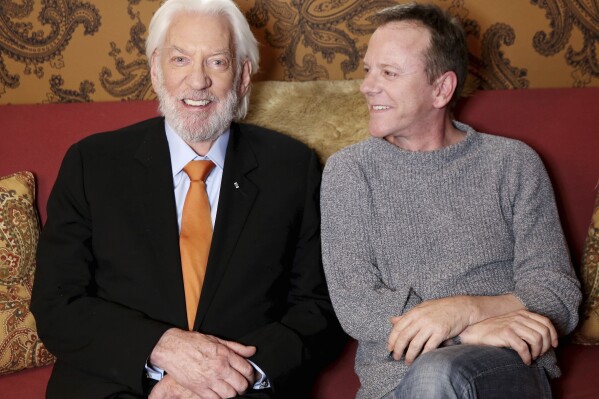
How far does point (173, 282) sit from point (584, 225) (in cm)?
119

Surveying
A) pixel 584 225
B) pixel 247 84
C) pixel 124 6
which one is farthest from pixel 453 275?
pixel 124 6

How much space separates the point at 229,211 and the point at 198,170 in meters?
0.14

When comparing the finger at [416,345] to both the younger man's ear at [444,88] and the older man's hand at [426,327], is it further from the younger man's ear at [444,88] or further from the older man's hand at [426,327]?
the younger man's ear at [444,88]

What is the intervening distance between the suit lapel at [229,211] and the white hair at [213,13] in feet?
0.70

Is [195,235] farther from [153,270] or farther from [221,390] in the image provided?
[221,390]

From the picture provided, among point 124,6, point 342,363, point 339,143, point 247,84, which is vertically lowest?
point 342,363

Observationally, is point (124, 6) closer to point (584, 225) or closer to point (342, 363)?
point (342, 363)

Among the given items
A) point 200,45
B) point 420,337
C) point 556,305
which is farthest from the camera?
point 200,45

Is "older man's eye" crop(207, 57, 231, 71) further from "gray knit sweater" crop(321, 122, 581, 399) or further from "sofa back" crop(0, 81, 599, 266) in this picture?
"gray knit sweater" crop(321, 122, 581, 399)

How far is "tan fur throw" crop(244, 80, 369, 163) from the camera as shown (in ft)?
7.09

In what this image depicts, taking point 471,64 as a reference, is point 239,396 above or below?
below

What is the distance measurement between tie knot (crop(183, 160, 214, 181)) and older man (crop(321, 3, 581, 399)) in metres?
0.31

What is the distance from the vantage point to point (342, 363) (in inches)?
79.7

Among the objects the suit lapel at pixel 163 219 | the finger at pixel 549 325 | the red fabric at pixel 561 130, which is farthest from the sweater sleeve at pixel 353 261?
the red fabric at pixel 561 130
